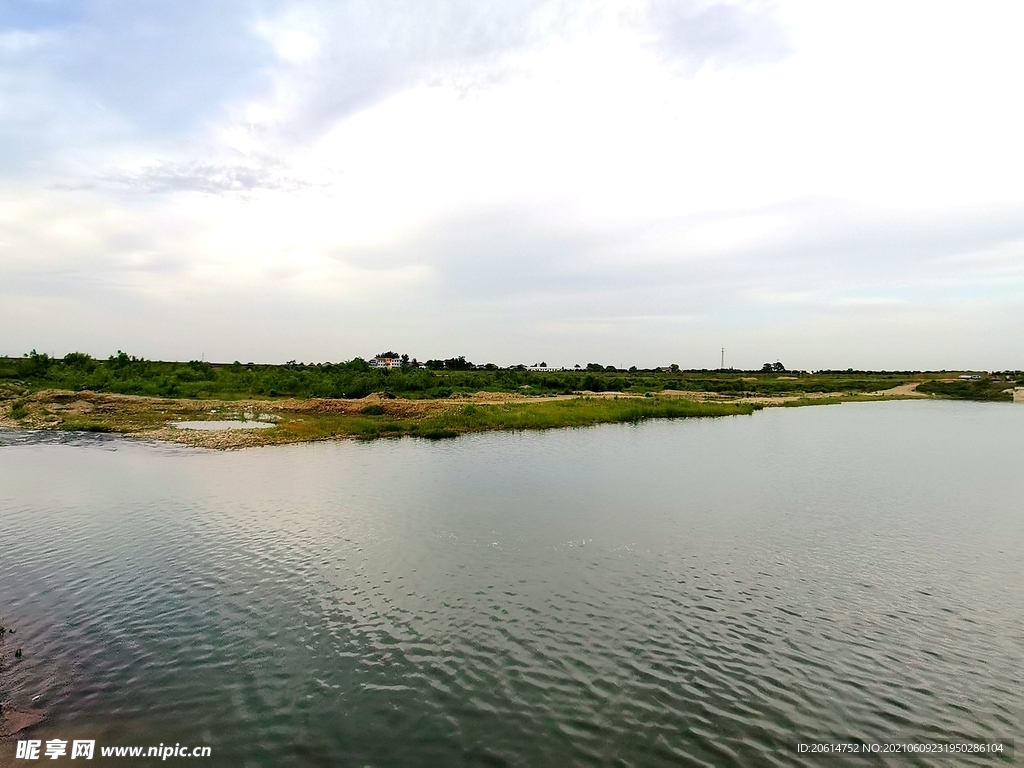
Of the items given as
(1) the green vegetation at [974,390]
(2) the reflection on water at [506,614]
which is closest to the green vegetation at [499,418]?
(2) the reflection on water at [506,614]

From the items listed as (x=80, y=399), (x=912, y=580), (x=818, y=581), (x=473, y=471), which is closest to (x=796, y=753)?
(x=818, y=581)

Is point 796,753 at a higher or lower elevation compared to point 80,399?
lower

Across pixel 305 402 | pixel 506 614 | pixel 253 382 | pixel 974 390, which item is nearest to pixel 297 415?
pixel 305 402

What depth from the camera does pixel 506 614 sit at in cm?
1514

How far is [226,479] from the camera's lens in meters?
30.2

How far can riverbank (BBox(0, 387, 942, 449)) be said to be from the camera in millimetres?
46312

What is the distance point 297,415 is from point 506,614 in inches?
1860

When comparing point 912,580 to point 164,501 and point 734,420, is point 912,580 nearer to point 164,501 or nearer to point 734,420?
point 164,501

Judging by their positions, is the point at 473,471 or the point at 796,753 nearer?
the point at 796,753

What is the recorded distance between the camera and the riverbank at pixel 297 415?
Answer: 152 feet

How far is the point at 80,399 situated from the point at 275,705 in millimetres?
65921

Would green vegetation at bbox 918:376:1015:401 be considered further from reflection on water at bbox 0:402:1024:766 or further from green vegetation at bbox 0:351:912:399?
reflection on water at bbox 0:402:1024:766

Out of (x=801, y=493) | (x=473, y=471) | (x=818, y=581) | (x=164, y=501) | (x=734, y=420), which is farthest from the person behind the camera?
(x=734, y=420)

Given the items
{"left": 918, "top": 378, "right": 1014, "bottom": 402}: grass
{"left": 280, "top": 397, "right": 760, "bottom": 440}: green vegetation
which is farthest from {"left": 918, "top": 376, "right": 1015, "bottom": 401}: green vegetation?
{"left": 280, "top": 397, "right": 760, "bottom": 440}: green vegetation
